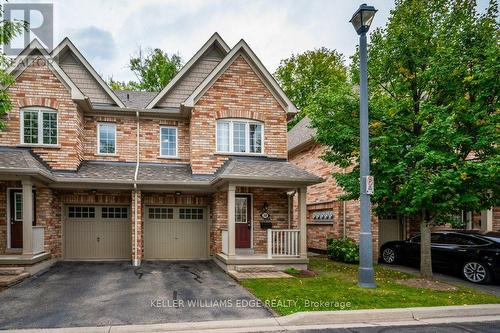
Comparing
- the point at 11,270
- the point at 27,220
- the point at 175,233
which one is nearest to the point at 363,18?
the point at 175,233

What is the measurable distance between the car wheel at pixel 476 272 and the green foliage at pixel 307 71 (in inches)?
962

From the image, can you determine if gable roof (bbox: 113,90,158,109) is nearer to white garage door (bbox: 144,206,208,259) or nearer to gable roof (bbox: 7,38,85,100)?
gable roof (bbox: 7,38,85,100)

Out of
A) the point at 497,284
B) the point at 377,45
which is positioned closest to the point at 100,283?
the point at 377,45

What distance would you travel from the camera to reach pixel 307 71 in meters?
34.6

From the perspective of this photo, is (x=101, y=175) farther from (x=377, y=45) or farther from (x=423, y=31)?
(x=423, y=31)

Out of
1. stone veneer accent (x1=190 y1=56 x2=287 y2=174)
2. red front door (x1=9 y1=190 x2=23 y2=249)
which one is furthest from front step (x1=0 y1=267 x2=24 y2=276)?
stone veneer accent (x1=190 y1=56 x2=287 y2=174)

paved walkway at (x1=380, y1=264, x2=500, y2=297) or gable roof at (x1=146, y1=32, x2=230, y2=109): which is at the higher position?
gable roof at (x1=146, y1=32, x2=230, y2=109)

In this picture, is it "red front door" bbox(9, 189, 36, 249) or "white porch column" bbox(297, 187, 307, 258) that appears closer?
"white porch column" bbox(297, 187, 307, 258)

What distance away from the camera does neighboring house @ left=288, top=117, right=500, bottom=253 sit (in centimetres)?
1437

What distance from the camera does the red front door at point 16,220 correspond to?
12375 mm

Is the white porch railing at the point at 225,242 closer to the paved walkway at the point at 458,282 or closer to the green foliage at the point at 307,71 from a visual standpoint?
the paved walkway at the point at 458,282

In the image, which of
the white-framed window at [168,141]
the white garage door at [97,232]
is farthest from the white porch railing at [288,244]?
Result: the white garage door at [97,232]

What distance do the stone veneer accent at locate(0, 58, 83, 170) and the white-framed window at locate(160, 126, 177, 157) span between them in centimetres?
326

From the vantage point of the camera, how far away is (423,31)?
997 centimetres
